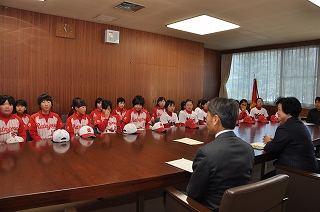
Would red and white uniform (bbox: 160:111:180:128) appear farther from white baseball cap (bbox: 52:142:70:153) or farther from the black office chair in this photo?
the black office chair

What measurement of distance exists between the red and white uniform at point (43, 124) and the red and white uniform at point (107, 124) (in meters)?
0.59

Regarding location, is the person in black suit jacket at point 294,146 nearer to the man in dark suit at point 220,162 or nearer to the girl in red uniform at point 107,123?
the man in dark suit at point 220,162

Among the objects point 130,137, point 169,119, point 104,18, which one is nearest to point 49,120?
point 130,137

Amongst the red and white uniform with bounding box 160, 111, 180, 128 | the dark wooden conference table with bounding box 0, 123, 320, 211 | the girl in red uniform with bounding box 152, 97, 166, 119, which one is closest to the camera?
the dark wooden conference table with bounding box 0, 123, 320, 211

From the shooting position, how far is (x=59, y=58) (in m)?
5.03

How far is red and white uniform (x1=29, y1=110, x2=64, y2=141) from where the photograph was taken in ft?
10.6

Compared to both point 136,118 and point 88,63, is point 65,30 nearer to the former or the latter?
point 88,63

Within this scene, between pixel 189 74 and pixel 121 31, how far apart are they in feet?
7.71

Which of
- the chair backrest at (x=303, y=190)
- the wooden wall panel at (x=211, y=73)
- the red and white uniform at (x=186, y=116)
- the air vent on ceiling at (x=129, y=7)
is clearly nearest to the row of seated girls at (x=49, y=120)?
the red and white uniform at (x=186, y=116)

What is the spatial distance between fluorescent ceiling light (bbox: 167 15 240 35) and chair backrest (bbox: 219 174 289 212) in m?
3.90

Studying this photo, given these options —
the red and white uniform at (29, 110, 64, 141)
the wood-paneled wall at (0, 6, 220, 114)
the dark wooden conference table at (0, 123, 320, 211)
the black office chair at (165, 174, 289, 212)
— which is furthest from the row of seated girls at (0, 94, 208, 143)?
the black office chair at (165, 174, 289, 212)

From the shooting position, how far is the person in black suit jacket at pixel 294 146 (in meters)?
2.18

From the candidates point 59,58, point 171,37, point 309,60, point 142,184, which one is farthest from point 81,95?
point 309,60

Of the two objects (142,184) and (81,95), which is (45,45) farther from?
(142,184)
